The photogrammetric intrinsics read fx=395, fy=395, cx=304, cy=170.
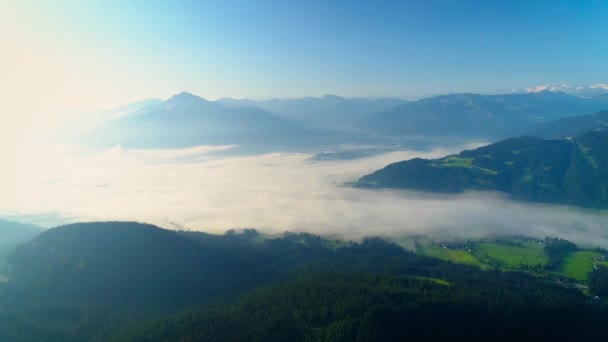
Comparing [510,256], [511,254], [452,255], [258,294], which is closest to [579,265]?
[510,256]

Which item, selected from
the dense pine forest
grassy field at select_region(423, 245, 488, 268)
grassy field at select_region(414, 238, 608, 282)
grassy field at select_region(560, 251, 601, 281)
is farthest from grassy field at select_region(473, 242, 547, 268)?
the dense pine forest

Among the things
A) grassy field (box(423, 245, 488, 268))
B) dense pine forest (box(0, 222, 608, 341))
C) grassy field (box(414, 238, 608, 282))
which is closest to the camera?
dense pine forest (box(0, 222, 608, 341))

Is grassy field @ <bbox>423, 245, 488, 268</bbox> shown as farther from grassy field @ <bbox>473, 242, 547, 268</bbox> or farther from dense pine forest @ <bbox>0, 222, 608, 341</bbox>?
dense pine forest @ <bbox>0, 222, 608, 341</bbox>

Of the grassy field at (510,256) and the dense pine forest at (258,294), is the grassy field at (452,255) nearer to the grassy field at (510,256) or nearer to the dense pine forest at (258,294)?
the grassy field at (510,256)

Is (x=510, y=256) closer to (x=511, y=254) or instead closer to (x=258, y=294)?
(x=511, y=254)

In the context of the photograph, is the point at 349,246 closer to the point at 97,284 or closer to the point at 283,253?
the point at 283,253

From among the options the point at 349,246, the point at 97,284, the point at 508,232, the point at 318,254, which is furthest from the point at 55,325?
the point at 508,232
